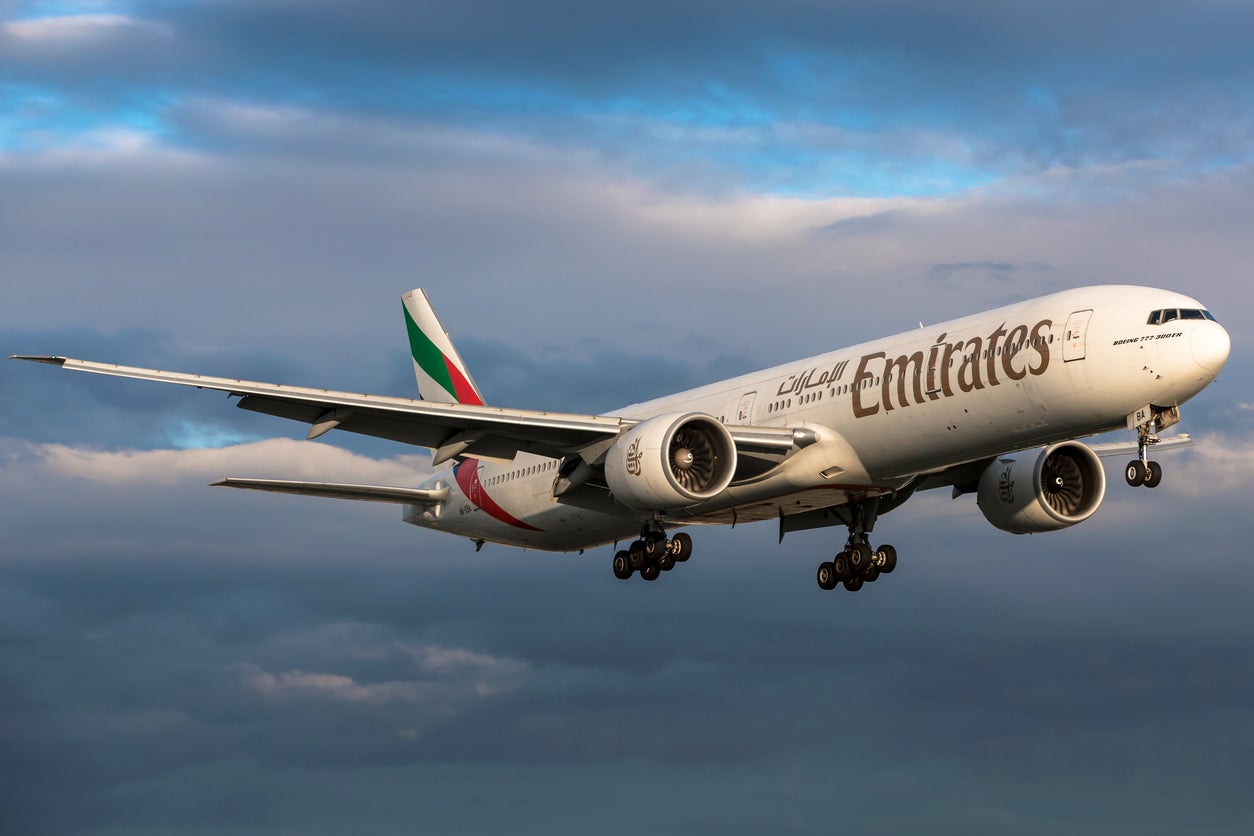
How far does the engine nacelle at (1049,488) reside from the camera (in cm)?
4859

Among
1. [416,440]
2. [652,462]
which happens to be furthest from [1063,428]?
[416,440]

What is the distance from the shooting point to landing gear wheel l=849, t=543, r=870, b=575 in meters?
48.9

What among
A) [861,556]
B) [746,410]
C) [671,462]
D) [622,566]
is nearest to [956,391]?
[671,462]

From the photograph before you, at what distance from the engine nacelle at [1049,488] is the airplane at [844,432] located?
0.06m

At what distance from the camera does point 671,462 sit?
4250 centimetres

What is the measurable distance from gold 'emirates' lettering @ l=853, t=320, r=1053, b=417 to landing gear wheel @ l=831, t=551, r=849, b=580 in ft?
27.1

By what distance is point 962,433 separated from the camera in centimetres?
4031

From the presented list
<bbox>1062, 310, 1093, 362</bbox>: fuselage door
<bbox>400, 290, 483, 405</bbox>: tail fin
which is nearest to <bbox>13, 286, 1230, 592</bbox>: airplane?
<bbox>1062, 310, 1093, 362</bbox>: fuselage door

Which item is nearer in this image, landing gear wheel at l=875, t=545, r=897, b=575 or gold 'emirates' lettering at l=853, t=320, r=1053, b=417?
gold 'emirates' lettering at l=853, t=320, r=1053, b=417

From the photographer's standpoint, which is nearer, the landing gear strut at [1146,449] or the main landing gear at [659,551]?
the landing gear strut at [1146,449]

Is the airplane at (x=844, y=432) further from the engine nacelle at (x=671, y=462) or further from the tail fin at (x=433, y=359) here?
the tail fin at (x=433, y=359)

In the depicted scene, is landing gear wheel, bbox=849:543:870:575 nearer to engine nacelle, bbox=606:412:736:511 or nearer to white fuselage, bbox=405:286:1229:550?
white fuselage, bbox=405:286:1229:550

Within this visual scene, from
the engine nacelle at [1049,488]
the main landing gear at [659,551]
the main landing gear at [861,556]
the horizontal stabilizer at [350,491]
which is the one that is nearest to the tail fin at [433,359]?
the horizontal stabilizer at [350,491]

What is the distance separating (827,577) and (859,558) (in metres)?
1.50
